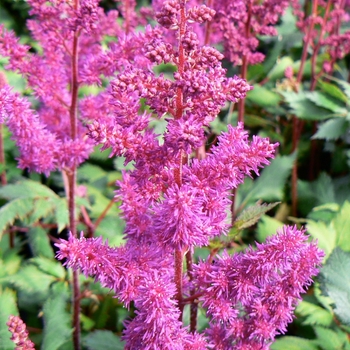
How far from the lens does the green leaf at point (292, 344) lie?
163 centimetres

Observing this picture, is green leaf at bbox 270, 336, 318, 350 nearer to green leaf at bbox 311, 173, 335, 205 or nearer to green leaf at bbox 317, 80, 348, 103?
green leaf at bbox 311, 173, 335, 205

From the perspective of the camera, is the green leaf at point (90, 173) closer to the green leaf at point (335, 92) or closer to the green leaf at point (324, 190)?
the green leaf at point (324, 190)

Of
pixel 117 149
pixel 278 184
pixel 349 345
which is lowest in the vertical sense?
pixel 349 345

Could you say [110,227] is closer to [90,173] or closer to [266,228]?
[90,173]

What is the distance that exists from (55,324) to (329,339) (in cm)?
91

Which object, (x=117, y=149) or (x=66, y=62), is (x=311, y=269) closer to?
(x=117, y=149)

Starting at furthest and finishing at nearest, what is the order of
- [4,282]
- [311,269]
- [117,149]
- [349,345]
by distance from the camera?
[4,282] → [349,345] → [311,269] → [117,149]

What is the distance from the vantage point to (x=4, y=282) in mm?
1979

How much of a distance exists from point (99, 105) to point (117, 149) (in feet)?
2.28

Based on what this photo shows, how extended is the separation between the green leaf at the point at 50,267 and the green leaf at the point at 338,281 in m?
0.99

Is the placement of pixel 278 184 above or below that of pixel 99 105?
below

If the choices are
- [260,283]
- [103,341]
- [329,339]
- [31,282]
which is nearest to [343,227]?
[329,339]

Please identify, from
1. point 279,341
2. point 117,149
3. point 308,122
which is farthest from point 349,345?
point 308,122

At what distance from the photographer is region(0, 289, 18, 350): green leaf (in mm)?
1533
